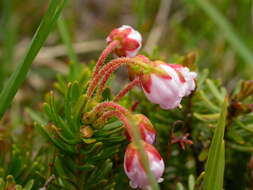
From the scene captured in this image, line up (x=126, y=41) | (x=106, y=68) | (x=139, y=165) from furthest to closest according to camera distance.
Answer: (x=126, y=41), (x=106, y=68), (x=139, y=165)

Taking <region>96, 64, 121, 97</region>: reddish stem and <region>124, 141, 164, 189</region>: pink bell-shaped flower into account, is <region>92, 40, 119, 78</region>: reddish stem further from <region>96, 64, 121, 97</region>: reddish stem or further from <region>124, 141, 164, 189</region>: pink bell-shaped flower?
<region>124, 141, 164, 189</region>: pink bell-shaped flower

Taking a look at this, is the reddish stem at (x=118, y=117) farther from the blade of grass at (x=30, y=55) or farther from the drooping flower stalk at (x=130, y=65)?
the blade of grass at (x=30, y=55)

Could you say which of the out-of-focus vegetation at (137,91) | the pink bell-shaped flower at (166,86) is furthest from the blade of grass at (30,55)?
the pink bell-shaped flower at (166,86)

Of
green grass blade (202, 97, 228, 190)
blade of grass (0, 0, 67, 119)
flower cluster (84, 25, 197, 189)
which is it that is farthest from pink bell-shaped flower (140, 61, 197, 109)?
blade of grass (0, 0, 67, 119)

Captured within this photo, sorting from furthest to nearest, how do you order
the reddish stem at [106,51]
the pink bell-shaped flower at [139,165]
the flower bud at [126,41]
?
1. the flower bud at [126,41]
2. the reddish stem at [106,51]
3. the pink bell-shaped flower at [139,165]

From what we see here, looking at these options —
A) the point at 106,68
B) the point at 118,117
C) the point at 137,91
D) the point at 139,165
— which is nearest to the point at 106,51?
the point at 106,68

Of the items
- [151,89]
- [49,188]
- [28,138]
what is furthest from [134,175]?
[28,138]

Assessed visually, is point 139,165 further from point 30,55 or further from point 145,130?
point 30,55

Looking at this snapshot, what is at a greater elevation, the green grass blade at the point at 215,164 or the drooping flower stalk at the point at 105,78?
the drooping flower stalk at the point at 105,78

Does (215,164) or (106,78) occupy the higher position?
(106,78)
